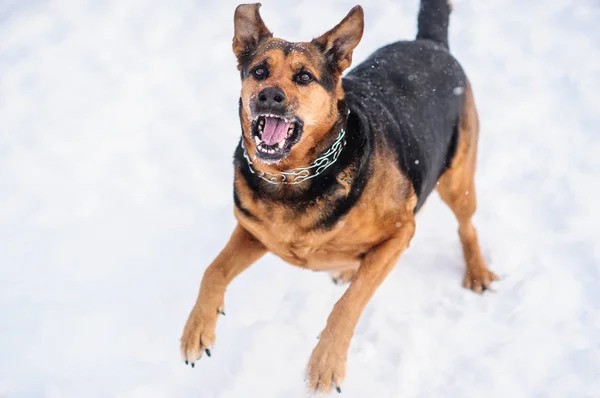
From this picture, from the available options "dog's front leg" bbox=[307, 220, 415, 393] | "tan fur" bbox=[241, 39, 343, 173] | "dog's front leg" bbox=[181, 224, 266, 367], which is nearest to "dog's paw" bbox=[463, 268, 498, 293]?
"dog's front leg" bbox=[307, 220, 415, 393]

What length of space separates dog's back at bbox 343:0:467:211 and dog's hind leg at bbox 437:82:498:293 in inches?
4.5

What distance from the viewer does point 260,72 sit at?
3822 mm

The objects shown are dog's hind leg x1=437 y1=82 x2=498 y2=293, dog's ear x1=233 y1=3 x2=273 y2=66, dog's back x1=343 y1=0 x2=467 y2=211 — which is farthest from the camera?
dog's hind leg x1=437 y1=82 x2=498 y2=293

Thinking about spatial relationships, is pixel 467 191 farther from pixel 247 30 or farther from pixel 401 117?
pixel 247 30

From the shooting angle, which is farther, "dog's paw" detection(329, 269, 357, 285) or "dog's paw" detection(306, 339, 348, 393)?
"dog's paw" detection(329, 269, 357, 285)

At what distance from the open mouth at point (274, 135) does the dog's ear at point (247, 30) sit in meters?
0.63

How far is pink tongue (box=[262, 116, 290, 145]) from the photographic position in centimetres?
370

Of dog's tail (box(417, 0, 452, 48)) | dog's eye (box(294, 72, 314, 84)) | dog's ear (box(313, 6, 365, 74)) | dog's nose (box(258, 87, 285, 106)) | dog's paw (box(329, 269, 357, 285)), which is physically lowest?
dog's paw (box(329, 269, 357, 285))

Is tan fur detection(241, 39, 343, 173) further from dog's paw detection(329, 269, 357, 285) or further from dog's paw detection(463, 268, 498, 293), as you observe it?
dog's paw detection(463, 268, 498, 293)

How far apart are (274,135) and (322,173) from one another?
15.8 inches

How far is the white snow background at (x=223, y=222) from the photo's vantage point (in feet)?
15.3

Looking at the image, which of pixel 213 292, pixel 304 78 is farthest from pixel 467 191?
pixel 213 292

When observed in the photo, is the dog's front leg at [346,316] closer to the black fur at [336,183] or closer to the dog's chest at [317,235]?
the dog's chest at [317,235]

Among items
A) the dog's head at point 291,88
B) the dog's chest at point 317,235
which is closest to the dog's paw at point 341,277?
the dog's chest at point 317,235
